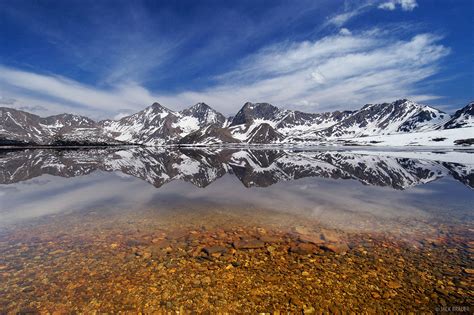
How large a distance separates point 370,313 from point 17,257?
1678 centimetres

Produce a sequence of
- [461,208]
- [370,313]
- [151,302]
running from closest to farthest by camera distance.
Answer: [370,313] < [151,302] < [461,208]

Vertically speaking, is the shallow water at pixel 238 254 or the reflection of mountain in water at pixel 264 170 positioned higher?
the reflection of mountain in water at pixel 264 170

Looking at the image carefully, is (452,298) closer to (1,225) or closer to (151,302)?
(151,302)

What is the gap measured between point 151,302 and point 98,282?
3.08 m

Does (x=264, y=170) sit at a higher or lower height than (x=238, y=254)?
higher

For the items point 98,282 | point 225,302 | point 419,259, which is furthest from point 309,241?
A: point 98,282

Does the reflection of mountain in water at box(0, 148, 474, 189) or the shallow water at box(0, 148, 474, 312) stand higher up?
the reflection of mountain in water at box(0, 148, 474, 189)

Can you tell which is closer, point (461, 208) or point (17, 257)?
point (17, 257)

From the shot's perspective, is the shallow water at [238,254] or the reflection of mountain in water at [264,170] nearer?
the shallow water at [238,254]

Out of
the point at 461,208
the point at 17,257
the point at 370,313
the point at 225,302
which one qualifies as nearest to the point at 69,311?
the point at 225,302

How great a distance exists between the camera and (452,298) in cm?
963

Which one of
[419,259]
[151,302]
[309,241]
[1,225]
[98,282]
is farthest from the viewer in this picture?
[1,225]

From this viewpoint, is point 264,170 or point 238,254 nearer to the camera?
point 238,254

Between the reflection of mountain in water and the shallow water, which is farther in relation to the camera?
the reflection of mountain in water
